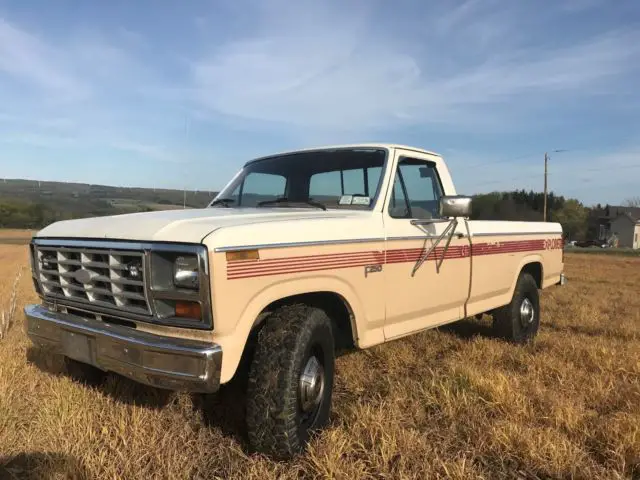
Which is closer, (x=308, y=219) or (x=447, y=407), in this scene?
(x=308, y=219)

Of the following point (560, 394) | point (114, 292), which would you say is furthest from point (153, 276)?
point (560, 394)

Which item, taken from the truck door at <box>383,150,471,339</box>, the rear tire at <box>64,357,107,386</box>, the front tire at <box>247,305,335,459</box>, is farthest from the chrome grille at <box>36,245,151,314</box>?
the truck door at <box>383,150,471,339</box>

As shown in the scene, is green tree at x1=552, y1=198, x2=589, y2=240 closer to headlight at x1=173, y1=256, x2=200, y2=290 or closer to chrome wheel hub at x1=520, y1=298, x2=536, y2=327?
chrome wheel hub at x1=520, y1=298, x2=536, y2=327

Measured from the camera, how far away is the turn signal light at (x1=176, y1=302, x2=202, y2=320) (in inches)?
101

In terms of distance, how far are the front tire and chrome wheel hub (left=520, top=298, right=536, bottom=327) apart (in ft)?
11.6

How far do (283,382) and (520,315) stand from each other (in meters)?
3.79

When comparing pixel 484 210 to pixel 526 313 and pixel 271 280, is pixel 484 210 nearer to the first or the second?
pixel 526 313

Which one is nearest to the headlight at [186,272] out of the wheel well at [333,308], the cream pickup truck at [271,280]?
the cream pickup truck at [271,280]

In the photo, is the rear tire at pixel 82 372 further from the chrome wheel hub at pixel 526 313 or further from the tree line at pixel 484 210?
the chrome wheel hub at pixel 526 313

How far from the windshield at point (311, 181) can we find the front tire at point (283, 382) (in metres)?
1.23

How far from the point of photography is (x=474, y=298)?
4.84m

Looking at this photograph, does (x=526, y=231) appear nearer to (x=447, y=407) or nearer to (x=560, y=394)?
(x=560, y=394)

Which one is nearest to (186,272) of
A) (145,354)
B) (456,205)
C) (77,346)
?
(145,354)

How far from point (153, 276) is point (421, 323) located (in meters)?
2.26
